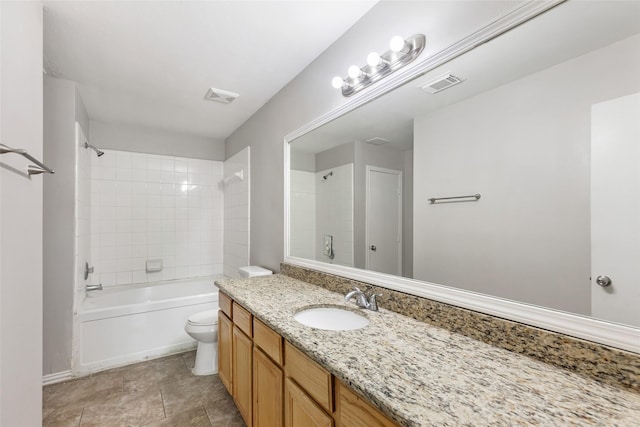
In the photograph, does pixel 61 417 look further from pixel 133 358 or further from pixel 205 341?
pixel 205 341

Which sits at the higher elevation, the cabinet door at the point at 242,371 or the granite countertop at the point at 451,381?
the granite countertop at the point at 451,381

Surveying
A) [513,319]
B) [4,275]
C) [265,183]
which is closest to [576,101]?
[513,319]

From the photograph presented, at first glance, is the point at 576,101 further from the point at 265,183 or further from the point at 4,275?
the point at 265,183

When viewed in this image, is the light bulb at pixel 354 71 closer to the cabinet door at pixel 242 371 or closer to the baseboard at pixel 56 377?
the cabinet door at pixel 242 371

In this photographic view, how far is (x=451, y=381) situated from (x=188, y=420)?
1840 millimetres

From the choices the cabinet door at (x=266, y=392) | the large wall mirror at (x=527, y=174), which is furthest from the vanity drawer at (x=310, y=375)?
the large wall mirror at (x=527, y=174)

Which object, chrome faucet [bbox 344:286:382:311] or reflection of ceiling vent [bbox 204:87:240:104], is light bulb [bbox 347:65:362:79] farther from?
reflection of ceiling vent [bbox 204:87:240:104]

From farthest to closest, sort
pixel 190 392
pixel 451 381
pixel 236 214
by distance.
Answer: pixel 236 214, pixel 190 392, pixel 451 381

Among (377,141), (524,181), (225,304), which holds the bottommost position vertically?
(225,304)

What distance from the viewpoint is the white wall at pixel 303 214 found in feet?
6.95

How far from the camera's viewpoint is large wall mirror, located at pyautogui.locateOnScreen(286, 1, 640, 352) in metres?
0.75

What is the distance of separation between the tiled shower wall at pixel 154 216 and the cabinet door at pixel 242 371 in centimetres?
230

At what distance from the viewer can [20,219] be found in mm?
1170

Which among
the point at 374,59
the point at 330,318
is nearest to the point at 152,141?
the point at 374,59
